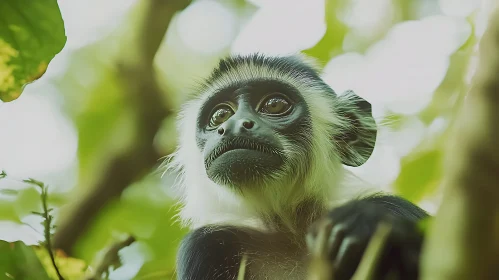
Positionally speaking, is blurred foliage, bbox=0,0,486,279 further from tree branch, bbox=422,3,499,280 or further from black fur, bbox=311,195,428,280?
tree branch, bbox=422,3,499,280

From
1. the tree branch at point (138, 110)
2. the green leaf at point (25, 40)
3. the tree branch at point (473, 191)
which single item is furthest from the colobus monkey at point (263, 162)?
the tree branch at point (473, 191)

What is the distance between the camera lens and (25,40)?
190 cm

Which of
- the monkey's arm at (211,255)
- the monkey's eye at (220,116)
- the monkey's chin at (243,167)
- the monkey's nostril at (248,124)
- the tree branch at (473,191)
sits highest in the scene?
the tree branch at (473,191)

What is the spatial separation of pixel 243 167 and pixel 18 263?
1.13 m

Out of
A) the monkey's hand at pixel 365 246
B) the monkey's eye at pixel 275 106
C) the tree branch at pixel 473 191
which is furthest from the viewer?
the monkey's eye at pixel 275 106

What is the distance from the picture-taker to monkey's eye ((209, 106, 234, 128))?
9.26ft

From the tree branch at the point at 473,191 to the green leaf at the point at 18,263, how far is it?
3.47 feet

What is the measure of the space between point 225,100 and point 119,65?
2.49ft

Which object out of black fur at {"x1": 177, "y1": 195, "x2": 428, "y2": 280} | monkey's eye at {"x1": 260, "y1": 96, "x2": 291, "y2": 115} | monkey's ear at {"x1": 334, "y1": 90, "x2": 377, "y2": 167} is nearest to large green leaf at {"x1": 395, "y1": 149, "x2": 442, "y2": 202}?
monkey's ear at {"x1": 334, "y1": 90, "x2": 377, "y2": 167}

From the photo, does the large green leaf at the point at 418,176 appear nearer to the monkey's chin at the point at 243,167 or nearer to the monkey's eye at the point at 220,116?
the monkey's chin at the point at 243,167

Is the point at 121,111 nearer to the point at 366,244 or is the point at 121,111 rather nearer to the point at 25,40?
the point at 25,40

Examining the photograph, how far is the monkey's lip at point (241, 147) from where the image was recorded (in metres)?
2.44

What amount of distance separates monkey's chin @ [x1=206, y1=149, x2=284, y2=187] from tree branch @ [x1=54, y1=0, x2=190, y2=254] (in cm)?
63

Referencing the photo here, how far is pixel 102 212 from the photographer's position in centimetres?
289
